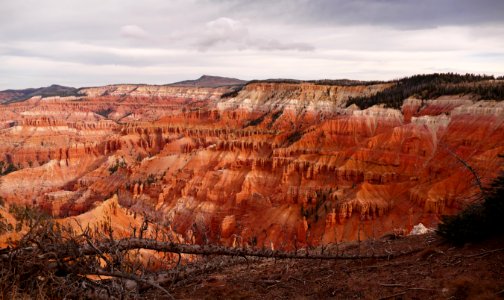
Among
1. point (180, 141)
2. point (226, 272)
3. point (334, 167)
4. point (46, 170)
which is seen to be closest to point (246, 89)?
point (180, 141)

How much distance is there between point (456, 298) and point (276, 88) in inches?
3894

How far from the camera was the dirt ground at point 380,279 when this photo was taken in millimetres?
5742

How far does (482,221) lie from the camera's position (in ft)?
24.1

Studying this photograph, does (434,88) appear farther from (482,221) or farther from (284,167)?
(482,221)

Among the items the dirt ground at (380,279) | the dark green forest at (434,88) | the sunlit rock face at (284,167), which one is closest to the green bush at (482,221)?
the dirt ground at (380,279)

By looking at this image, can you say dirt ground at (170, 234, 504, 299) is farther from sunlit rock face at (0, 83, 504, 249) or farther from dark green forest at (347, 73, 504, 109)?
dark green forest at (347, 73, 504, 109)

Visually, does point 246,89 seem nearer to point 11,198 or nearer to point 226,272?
point 11,198

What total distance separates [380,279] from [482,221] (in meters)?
2.49

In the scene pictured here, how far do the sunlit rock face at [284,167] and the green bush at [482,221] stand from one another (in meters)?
4.34

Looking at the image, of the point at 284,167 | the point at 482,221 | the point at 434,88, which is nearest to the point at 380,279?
the point at 482,221

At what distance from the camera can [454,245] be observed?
307 inches

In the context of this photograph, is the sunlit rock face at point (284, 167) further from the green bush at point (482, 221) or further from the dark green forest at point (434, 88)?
the green bush at point (482, 221)

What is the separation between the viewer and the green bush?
7244 mm

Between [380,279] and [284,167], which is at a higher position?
[380,279]
